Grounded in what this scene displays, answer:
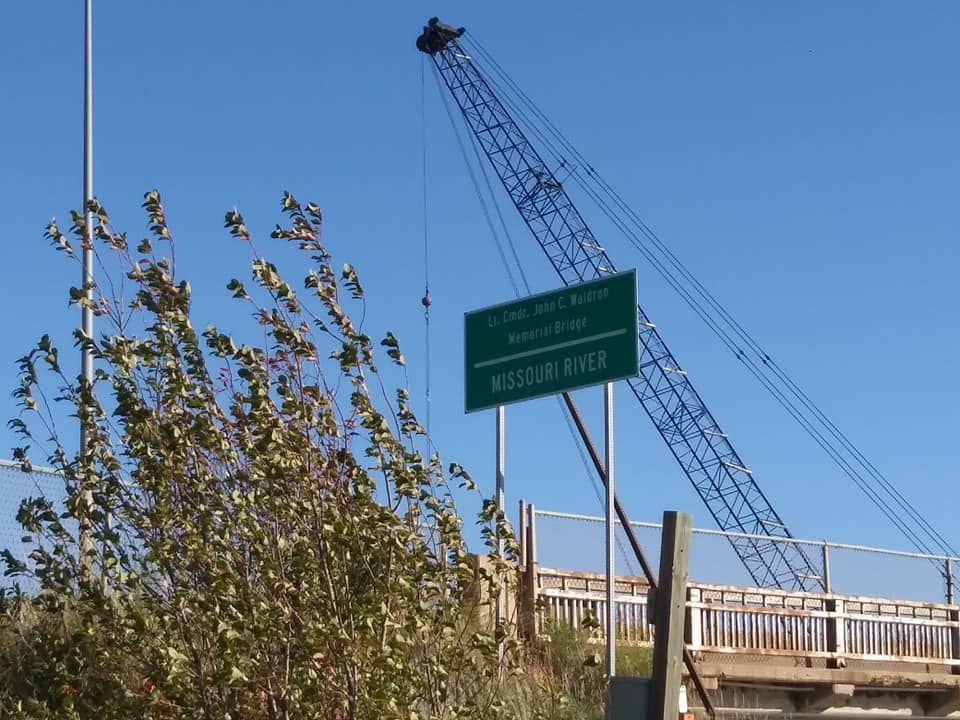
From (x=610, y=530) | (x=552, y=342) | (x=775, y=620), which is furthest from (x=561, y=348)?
(x=775, y=620)

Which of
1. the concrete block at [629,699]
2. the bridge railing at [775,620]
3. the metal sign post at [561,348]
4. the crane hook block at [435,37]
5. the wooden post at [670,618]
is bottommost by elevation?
the concrete block at [629,699]

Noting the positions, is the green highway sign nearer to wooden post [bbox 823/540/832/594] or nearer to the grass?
the grass

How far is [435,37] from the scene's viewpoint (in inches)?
2559

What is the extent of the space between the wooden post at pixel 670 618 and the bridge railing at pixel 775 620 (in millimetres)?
6902

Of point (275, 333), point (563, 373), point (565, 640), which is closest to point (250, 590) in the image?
point (275, 333)

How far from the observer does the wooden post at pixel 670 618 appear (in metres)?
9.67

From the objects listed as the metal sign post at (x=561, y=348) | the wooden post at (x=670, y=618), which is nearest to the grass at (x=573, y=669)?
the metal sign post at (x=561, y=348)

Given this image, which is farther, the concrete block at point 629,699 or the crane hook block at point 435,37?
the crane hook block at point 435,37

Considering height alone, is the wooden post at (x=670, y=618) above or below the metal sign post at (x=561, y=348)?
below

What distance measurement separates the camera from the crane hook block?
64.9 meters

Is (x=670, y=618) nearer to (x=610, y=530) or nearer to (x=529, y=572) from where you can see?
(x=610, y=530)

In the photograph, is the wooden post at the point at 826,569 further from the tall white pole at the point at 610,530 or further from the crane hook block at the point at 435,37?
the crane hook block at the point at 435,37

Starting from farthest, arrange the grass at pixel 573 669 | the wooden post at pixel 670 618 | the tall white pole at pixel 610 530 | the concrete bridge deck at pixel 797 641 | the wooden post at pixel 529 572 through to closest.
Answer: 1. the concrete bridge deck at pixel 797 641
2. the wooden post at pixel 529 572
3. the grass at pixel 573 669
4. the tall white pole at pixel 610 530
5. the wooden post at pixel 670 618

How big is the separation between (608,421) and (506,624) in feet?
16.5
